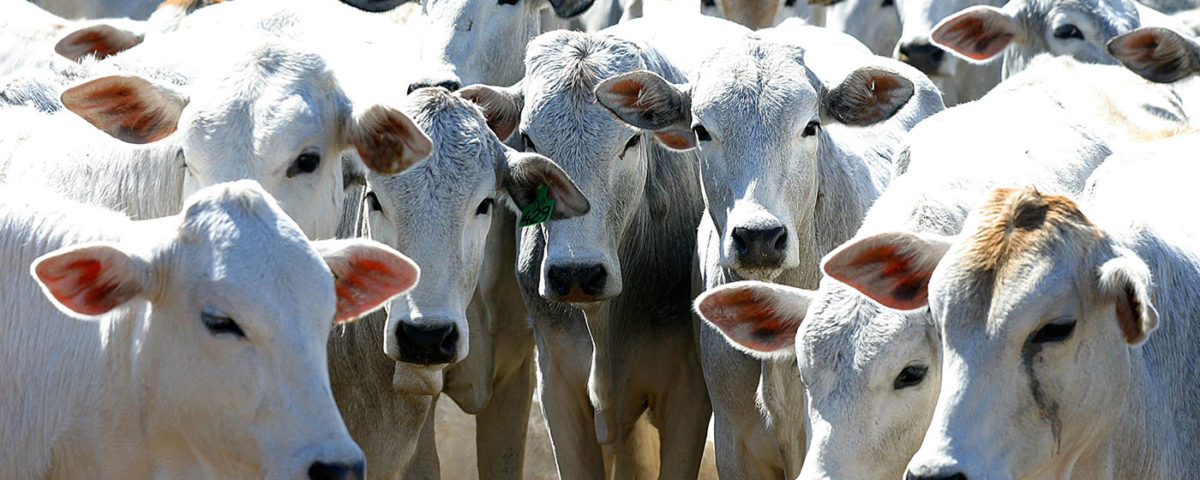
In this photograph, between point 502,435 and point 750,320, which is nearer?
point 750,320

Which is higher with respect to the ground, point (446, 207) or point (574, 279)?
point (446, 207)

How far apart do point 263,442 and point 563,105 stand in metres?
2.68

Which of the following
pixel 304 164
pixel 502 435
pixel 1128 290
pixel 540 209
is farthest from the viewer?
pixel 502 435

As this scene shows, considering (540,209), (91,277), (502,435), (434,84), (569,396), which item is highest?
(91,277)

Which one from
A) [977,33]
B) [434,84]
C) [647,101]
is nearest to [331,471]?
[647,101]

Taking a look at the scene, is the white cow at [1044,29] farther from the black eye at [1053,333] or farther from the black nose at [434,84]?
the black eye at [1053,333]

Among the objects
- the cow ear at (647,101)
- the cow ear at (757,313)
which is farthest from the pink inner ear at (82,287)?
the cow ear at (647,101)

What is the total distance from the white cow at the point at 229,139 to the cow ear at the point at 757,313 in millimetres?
1206

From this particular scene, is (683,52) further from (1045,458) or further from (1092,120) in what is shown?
(1045,458)

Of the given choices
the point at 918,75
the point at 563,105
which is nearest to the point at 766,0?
the point at 918,75

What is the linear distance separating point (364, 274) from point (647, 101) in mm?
1942

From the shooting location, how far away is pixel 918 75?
8156mm

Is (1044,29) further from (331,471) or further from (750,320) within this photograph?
(331,471)

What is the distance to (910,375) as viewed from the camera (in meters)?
4.68
